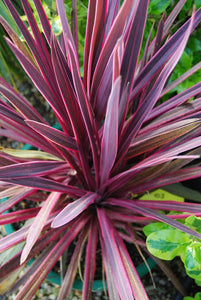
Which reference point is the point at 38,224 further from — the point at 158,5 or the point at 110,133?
the point at 158,5

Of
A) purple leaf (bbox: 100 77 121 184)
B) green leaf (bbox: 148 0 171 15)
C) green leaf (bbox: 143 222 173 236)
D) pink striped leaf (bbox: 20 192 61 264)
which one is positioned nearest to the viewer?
purple leaf (bbox: 100 77 121 184)

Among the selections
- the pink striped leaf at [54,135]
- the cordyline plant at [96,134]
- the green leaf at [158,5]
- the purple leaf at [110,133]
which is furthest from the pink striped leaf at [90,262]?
the green leaf at [158,5]

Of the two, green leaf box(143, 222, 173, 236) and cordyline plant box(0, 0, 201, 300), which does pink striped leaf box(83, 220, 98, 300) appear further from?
green leaf box(143, 222, 173, 236)

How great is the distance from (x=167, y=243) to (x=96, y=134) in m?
0.27

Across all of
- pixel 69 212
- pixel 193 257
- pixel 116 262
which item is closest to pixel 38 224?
pixel 69 212

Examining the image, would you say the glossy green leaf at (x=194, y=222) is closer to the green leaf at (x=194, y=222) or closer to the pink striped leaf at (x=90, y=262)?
the green leaf at (x=194, y=222)

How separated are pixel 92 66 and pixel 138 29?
0.15m

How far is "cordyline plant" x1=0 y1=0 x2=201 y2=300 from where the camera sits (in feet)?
2.06

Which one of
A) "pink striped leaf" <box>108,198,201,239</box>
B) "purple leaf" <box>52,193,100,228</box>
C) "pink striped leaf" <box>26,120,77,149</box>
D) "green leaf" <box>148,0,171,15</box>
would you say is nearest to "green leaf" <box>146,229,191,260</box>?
"pink striped leaf" <box>108,198,201,239</box>

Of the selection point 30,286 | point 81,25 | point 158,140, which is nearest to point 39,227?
point 30,286

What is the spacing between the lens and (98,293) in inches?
43.1

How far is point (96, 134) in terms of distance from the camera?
730 mm

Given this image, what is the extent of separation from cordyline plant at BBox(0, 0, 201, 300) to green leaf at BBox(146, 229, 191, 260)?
0.03 meters

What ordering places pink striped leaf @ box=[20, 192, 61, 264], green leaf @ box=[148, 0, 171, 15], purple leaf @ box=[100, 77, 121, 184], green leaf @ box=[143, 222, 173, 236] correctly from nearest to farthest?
purple leaf @ box=[100, 77, 121, 184] → pink striped leaf @ box=[20, 192, 61, 264] → green leaf @ box=[143, 222, 173, 236] → green leaf @ box=[148, 0, 171, 15]
